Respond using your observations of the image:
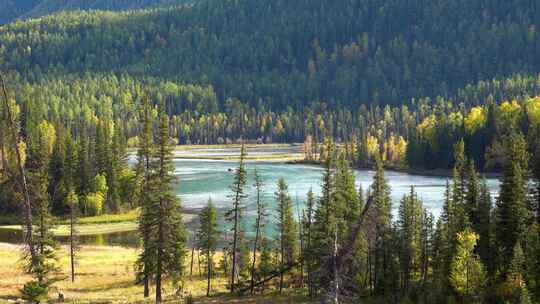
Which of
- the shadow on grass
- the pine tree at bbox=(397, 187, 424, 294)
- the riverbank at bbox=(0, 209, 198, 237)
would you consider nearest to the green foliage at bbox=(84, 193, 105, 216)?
the riverbank at bbox=(0, 209, 198, 237)

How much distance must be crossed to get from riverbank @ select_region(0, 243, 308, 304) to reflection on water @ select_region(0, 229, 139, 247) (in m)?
5.94

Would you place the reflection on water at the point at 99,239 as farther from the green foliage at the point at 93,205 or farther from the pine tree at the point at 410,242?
the pine tree at the point at 410,242

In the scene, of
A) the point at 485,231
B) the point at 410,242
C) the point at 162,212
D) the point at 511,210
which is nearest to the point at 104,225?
the point at 162,212

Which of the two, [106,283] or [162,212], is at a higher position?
[162,212]

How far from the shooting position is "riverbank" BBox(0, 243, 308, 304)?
66.0m

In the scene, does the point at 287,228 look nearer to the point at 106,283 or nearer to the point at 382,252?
the point at 382,252

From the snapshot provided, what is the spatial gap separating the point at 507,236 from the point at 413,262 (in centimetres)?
1552

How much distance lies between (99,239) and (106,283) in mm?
38570

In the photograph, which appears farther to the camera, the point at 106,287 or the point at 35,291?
the point at 106,287


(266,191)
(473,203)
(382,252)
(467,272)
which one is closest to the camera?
(467,272)

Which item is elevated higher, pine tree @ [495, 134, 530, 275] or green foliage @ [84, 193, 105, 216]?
pine tree @ [495, 134, 530, 275]

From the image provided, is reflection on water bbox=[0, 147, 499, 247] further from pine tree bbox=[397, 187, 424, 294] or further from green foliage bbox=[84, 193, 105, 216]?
pine tree bbox=[397, 187, 424, 294]

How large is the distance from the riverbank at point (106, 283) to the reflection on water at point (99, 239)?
19.5ft

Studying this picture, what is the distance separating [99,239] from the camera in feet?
385
